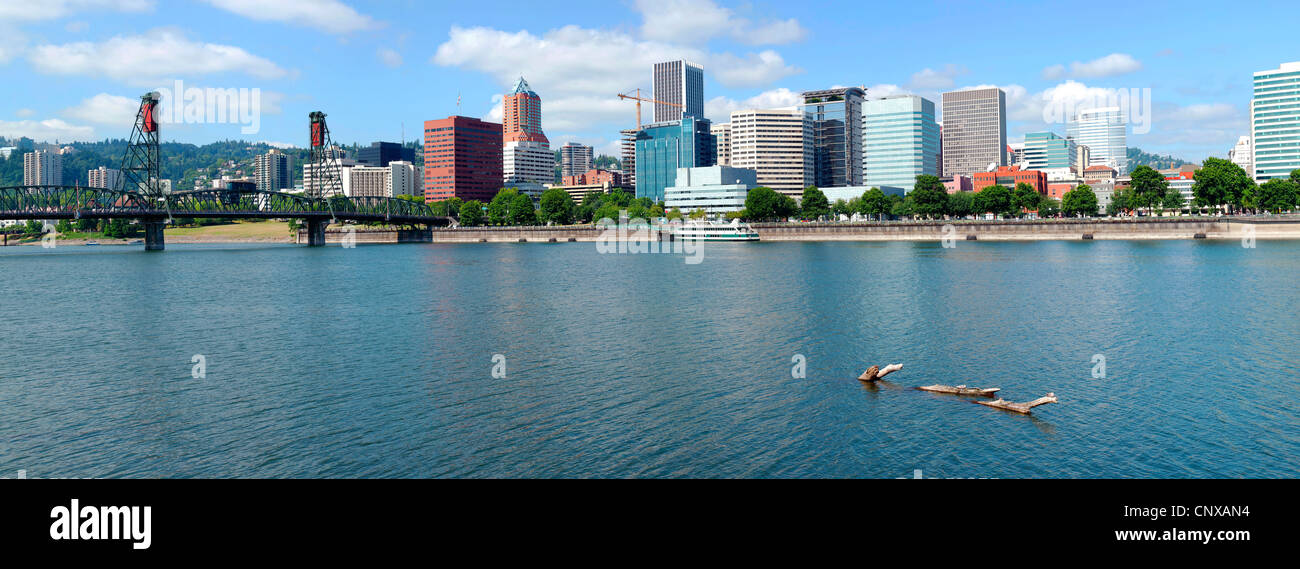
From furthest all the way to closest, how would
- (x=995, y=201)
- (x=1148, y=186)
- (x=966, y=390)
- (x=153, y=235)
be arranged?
(x=995, y=201)
(x=1148, y=186)
(x=153, y=235)
(x=966, y=390)

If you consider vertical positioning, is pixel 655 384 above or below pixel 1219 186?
below

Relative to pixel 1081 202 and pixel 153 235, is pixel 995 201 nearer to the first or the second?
pixel 1081 202

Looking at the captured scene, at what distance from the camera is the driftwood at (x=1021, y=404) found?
961 inches

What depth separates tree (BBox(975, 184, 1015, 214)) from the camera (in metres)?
195

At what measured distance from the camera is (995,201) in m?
194

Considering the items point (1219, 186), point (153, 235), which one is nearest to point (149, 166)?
point (153, 235)

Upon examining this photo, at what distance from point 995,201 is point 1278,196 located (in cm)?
5352

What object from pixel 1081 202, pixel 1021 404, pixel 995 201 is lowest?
pixel 1021 404

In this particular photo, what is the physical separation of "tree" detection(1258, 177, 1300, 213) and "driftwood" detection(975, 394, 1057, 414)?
17550 cm

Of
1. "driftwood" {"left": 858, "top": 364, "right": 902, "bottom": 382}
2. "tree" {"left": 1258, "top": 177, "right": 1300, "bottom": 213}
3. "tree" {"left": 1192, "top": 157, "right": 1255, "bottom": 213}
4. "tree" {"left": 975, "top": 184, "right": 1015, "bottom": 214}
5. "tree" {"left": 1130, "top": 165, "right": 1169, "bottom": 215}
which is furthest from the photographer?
"tree" {"left": 975, "top": 184, "right": 1015, "bottom": 214}

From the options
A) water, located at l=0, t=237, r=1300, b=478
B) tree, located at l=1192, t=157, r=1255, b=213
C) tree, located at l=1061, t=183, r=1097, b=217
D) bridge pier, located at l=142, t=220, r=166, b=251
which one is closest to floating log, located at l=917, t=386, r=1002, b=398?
water, located at l=0, t=237, r=1300, b=478

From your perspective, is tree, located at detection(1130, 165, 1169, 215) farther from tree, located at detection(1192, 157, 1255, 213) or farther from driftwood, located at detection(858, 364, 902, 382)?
driftwood, located at detection(858, 364, 902, 382)
